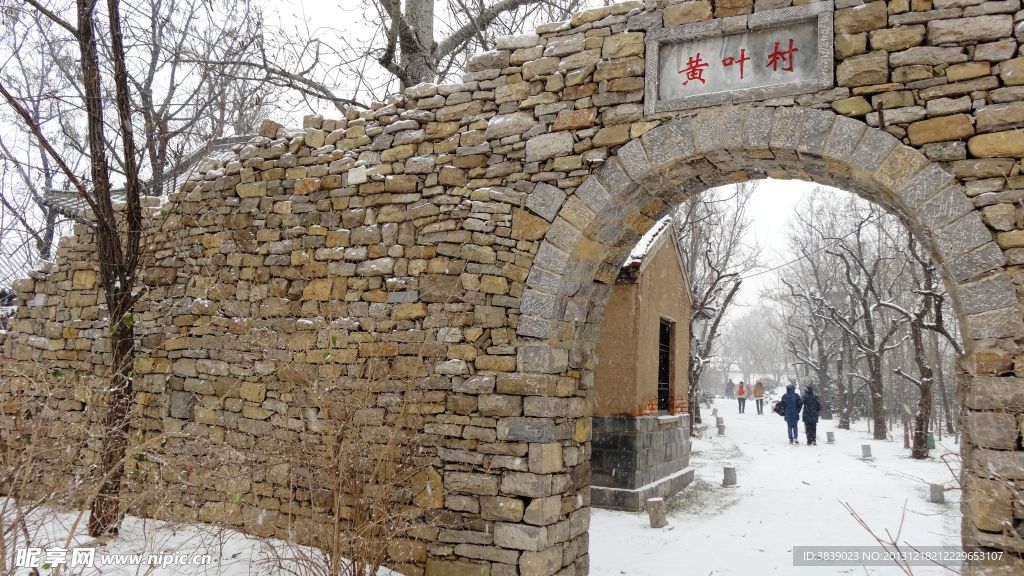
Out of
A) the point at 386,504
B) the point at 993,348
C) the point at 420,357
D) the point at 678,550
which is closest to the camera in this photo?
the point at 993,348

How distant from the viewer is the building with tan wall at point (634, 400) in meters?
8.49

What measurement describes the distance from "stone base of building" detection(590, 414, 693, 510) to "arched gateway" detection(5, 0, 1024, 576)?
3444mm

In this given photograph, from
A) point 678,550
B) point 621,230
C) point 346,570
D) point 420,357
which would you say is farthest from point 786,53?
point 678,550

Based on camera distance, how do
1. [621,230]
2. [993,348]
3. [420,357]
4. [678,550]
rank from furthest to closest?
1. [678,550]
2. [621,230]
3. [420,357]
4. [993,348]

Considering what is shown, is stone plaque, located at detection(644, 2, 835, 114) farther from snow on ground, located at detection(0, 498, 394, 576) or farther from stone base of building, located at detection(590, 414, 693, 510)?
stone base of building, located at detection(590, 414, 693, 510)

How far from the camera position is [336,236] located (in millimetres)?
5336

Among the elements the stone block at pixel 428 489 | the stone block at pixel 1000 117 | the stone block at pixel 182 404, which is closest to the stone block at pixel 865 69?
the stone block at pixel 1000 117

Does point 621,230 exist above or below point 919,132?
below

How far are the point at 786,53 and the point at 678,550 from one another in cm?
494

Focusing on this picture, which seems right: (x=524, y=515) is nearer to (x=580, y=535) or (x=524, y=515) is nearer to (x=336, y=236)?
(x=580, y=535)

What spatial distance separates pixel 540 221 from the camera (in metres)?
4.71

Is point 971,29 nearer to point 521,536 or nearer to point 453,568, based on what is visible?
point 521,536

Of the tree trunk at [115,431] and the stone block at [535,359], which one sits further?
the tree trunk at [115,431]

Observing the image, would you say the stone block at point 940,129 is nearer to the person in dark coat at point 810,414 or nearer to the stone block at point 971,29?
the stone block at point 971,29
